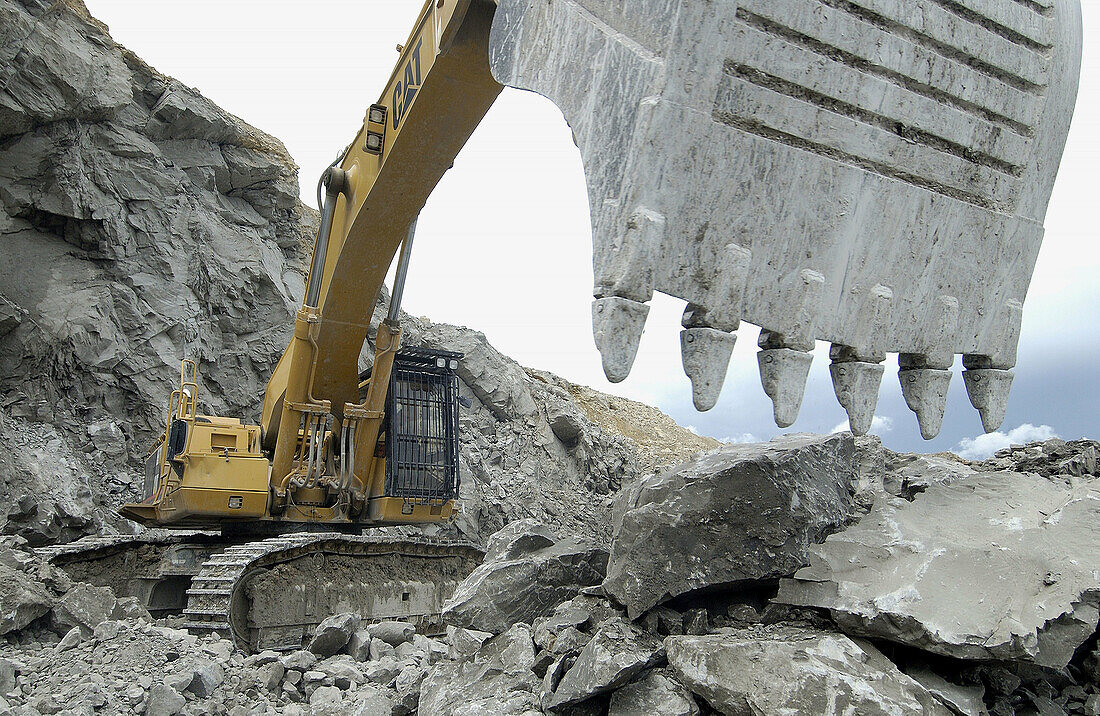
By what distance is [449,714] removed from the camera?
3236 mm

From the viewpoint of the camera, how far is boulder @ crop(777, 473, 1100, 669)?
2684 mm

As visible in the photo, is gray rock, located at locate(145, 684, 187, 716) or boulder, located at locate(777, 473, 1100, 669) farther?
gray rock, located at locate(145, 684, 187, 716)

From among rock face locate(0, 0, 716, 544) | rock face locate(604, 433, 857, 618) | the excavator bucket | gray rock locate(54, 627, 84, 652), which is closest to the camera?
the excavator bucket

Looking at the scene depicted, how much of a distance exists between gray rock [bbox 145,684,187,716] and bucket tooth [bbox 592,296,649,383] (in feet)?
11.9

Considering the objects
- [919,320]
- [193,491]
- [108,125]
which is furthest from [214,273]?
[919,320]

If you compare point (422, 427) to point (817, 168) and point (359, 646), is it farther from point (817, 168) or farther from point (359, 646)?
point (817, 168)

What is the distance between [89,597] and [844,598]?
552cm

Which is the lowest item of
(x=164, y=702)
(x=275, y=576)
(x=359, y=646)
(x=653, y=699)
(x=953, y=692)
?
(x=275, y=576)

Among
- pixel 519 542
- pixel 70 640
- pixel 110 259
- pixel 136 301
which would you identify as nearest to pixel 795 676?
pixel 519 542

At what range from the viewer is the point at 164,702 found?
4.29 metres

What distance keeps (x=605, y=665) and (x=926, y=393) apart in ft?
5.12

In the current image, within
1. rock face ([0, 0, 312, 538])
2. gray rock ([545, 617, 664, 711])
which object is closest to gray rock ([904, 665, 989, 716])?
gray rock ([545, 617, 664, 711])

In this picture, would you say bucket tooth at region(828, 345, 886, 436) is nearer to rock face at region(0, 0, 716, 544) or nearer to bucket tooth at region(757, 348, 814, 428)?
bucket tooth at region(757, 348, 814, 428)

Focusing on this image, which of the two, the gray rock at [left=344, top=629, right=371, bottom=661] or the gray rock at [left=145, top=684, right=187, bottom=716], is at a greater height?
the gray rock at [left=145, top=684, right=187, bottom=716]
